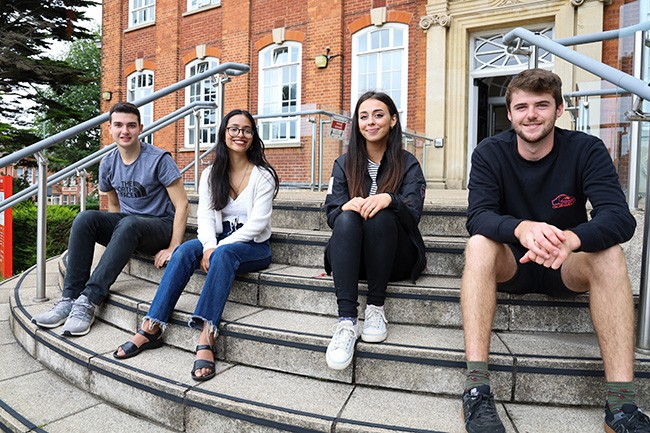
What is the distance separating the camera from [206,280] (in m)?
2.40

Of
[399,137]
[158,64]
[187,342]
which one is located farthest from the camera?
[158,64]

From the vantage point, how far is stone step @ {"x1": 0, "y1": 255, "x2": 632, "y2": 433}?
183cm

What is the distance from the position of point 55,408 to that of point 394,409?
162cm

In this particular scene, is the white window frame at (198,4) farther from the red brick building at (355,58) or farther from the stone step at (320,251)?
the stone step at (320,251)

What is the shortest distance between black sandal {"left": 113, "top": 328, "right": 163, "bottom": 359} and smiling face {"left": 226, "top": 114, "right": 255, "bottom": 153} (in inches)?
46.7

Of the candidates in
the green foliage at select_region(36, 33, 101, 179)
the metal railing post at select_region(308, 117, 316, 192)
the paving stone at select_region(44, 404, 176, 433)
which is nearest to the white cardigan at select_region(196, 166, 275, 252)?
the paving stone at select_region(44, 404, 176, 433)

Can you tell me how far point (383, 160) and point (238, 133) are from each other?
92 cm

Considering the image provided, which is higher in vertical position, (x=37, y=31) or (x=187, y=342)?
(x=37, y=31)

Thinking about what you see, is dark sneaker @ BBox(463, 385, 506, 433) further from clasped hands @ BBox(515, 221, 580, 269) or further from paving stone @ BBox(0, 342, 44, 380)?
paving stone @ BBox(0, 342, 44, 380)

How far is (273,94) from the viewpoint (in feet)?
35.0

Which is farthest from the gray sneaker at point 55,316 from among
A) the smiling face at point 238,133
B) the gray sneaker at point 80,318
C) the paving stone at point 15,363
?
the smiling face at point 238,133

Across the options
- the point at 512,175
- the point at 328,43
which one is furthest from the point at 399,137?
the point at 328,43

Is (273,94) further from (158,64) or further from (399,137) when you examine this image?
(399,137)

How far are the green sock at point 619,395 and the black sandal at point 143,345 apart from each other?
84.7 inches
